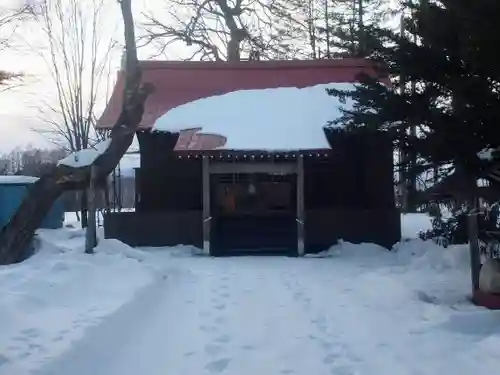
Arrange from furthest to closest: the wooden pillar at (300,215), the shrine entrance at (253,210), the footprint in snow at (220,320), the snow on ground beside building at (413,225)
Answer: the snow on ground beside building at (413,225) → the shrine entrance at (253,210) → the wooden pillar at (300,215) → the footprint in snow at (220,320)

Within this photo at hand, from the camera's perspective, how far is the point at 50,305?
832cm

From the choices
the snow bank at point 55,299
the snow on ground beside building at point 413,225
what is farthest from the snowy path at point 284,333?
the snow on ground beside building at point 413,225

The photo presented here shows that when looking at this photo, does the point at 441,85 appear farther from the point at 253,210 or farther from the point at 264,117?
the point at 253,210

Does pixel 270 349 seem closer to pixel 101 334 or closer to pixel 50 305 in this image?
pixel 101 334

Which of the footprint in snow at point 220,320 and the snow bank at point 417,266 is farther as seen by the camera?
the snow bank at point 417,266

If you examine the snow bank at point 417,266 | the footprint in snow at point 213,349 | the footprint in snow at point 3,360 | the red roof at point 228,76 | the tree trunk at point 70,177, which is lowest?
the footprint in snow at point 213,349

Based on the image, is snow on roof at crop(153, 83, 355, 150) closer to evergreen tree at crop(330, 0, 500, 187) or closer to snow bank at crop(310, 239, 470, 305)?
snow bank at crop(310, 239, 470, 305)

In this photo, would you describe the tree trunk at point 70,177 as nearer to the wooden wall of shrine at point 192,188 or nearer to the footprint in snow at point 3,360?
the footprint in snow at point 3,360

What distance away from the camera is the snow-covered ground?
607 cm

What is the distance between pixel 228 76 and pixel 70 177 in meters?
10.9

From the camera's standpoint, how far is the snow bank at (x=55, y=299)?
6.20 meters

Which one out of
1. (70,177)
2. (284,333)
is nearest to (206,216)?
(70,177)

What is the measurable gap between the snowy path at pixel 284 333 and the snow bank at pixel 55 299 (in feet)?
0.71

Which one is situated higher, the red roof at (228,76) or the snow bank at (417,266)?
the red roof at (228,76)
